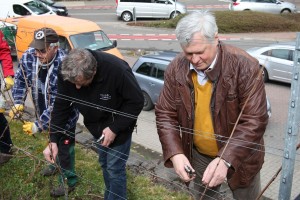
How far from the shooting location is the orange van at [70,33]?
10477 mm

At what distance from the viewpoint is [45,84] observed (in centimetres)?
385

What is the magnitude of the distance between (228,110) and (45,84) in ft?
6.68

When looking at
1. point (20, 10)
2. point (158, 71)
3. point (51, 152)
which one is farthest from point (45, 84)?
point (20, 10)

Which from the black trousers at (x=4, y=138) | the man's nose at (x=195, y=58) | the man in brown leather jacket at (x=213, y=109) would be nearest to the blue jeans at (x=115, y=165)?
the man in brown leather jacket at (x=213, y=109)

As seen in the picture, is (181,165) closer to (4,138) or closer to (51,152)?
(51,152)

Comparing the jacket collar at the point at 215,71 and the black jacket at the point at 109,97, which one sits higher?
the jacket collar at the point at 215,71

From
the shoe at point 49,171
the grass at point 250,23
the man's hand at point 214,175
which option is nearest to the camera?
the man's hand at point 214,175

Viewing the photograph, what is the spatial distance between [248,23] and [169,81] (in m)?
17.9

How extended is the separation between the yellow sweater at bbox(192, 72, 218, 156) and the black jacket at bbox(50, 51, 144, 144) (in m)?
0.75

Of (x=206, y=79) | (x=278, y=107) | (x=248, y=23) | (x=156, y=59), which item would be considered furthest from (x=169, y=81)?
(x=248, y=23)

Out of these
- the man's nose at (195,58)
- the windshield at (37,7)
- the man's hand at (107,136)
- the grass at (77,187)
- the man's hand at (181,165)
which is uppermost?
the man's nose at (195,58)

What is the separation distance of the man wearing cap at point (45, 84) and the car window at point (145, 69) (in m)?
5.25

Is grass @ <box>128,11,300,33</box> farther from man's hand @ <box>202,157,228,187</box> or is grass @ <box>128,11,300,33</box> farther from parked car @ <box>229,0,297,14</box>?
man's hand @ <box>202,157,228,187</box>

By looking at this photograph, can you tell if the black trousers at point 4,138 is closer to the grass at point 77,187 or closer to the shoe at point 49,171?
the grass at point 77,187
